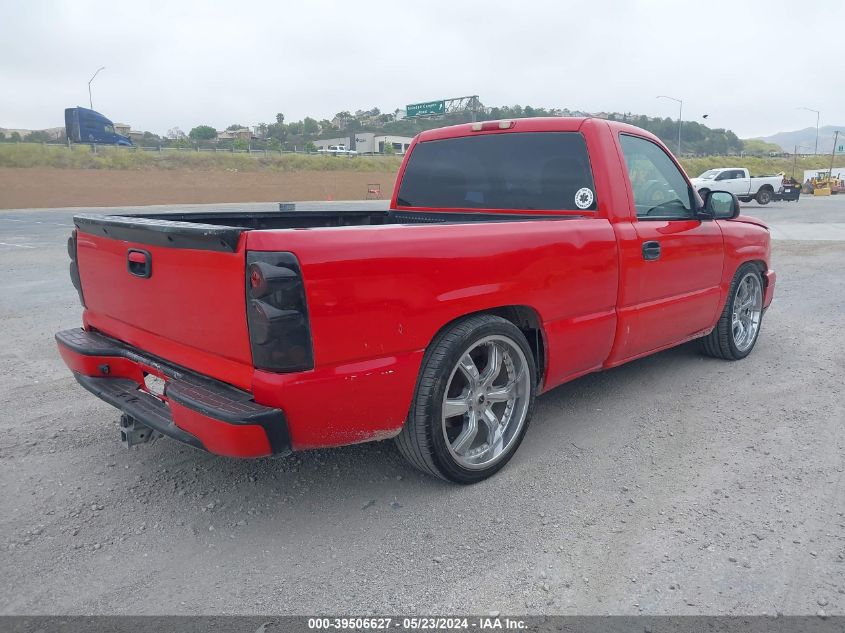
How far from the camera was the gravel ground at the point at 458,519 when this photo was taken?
2.42m

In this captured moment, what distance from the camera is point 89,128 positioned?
55.1m

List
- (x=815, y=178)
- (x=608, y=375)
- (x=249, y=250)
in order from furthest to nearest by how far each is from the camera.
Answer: (x=815, y=178)
(x=608, y=375)
(x=249, y=250)

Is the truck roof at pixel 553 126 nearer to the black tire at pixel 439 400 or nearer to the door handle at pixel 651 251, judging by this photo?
the door handle at pixel 651 251

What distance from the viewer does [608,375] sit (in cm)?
489

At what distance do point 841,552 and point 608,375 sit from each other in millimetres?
2318

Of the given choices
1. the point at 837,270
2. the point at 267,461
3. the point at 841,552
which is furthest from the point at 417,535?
the point at 837,270

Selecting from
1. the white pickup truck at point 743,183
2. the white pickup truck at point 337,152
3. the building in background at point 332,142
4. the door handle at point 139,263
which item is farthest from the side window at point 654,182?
the building in background at point 332,142

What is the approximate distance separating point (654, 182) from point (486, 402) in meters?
2.02

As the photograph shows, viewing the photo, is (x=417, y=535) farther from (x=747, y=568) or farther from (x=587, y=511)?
(x=747, y=568)

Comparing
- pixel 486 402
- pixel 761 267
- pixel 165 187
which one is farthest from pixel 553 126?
pixel 165 187

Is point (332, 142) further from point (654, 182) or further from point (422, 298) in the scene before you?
point (422, 298)

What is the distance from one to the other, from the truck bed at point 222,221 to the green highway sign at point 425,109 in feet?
206

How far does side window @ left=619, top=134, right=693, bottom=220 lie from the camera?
405cm

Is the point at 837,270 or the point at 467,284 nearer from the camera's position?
the point at 467,284
